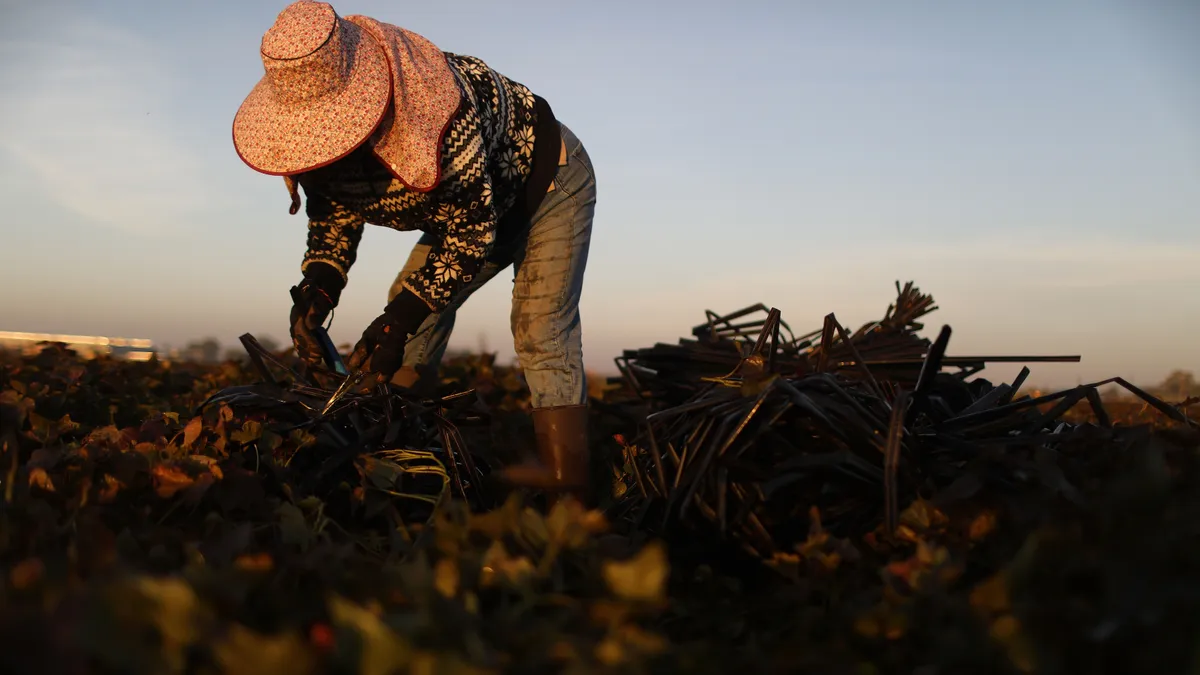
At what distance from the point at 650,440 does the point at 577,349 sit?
114 cm

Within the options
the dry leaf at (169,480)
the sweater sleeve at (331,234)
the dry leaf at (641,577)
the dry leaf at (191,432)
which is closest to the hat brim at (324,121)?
the sweater sleeve at (331,234)

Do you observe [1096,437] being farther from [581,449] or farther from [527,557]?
[581,449]

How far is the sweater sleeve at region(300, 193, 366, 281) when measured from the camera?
338 cm

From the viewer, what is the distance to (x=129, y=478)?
2.05 meters

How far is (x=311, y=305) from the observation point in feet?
10.6

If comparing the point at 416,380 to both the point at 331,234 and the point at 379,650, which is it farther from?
the point at 379,650

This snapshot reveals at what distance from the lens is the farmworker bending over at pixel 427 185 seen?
275 cm

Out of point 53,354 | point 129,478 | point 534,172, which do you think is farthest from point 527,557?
point 53,354

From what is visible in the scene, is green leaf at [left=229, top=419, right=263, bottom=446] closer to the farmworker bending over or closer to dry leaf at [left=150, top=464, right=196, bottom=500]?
dry leaf at [left=150, top=464, right=196, bottom=500]

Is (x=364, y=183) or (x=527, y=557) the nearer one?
(x=527, y=557)

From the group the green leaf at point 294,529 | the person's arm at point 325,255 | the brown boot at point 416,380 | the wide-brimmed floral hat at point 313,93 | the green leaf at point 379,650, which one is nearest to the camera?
the green leaf at point 379,650

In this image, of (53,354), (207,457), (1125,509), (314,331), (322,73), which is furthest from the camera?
(53,354)

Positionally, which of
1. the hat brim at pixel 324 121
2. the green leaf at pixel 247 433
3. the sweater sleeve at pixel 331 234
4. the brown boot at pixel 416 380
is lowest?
the green leaf at pixel 247 433

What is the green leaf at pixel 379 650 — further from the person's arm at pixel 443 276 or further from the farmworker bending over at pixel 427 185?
the person's arm at pixel 443 276
